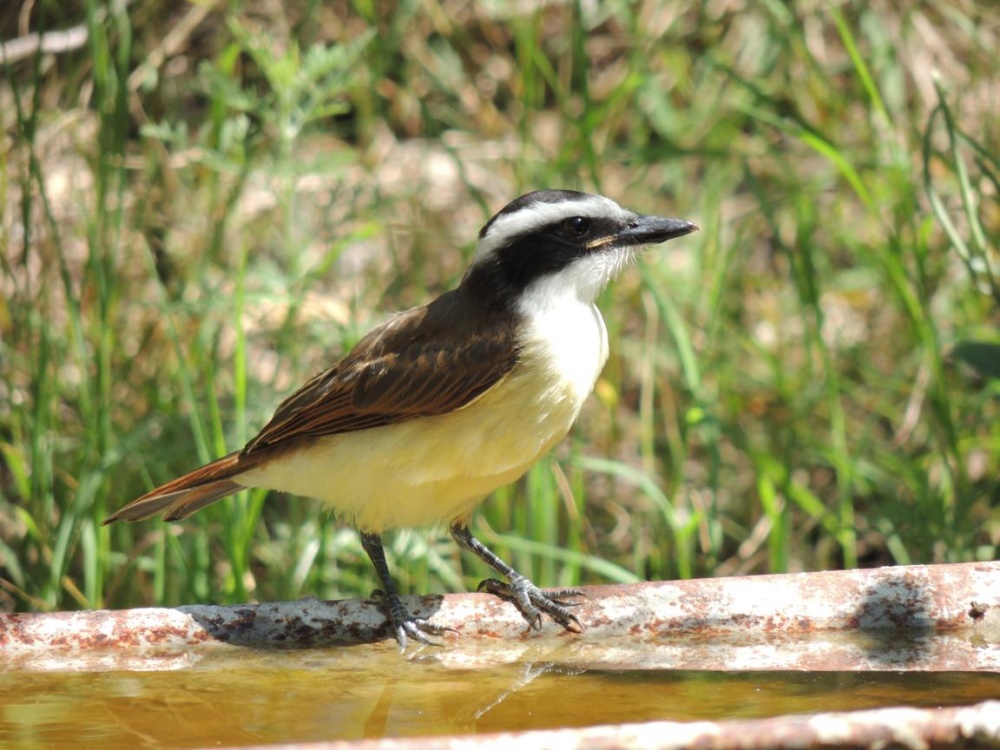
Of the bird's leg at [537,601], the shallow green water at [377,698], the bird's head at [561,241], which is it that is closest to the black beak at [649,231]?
the bird's head at [561,241]

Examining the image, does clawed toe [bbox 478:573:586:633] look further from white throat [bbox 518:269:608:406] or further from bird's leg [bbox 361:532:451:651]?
white throat [bbox 518:269:608:406]

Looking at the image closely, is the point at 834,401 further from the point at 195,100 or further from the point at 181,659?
the point at 195,100

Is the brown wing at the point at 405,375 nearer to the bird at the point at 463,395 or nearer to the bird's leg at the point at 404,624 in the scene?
the bird at the point at 463,395

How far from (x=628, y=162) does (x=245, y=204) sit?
2.48m

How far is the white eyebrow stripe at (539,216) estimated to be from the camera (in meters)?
4.14

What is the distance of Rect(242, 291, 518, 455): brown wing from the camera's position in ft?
13.0

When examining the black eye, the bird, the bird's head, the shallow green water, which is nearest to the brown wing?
the bird

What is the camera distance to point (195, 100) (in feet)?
26.9

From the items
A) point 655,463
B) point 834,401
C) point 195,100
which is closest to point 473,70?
point 195,100

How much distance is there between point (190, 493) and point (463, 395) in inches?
37.7

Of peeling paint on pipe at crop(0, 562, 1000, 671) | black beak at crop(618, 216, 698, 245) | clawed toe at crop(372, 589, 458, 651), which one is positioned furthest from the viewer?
black beak at crop(618, 216, 698, 245)

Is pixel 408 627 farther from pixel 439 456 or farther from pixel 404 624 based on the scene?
pixel 439 456

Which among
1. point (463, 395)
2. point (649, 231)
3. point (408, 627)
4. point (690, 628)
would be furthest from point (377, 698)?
point (649, 231)

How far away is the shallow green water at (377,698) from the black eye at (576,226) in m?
1.37
